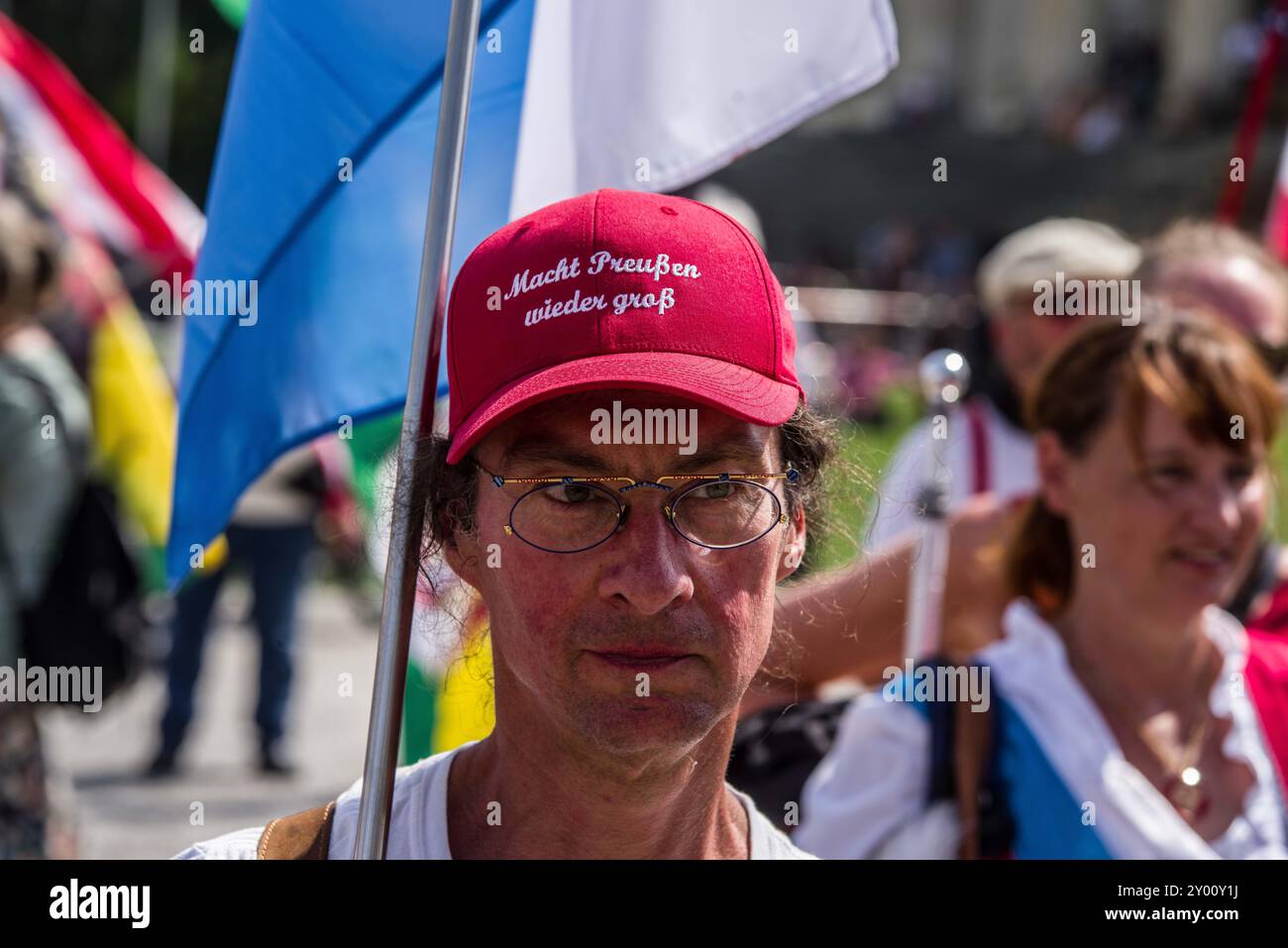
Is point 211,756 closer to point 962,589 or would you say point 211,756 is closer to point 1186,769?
point 962,589

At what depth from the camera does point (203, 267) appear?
242cm

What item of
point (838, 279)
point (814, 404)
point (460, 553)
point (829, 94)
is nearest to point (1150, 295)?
point (829, 94)

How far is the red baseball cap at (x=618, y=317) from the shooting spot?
1.71m

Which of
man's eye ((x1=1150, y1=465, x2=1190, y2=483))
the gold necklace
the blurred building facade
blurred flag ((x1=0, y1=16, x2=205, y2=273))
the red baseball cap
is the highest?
the blurred building facade

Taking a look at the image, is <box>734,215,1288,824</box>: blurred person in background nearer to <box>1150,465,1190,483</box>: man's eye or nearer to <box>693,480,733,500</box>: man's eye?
<box>1150,465,1190,483</box>: man's eye

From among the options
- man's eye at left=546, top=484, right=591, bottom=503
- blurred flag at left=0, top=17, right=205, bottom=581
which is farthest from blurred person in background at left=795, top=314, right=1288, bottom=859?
blurred flag at left=0, top=17, right=205, bottom=581

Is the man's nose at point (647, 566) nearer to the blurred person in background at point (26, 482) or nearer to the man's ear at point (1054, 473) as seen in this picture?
the man's ear at point (1054, 473)

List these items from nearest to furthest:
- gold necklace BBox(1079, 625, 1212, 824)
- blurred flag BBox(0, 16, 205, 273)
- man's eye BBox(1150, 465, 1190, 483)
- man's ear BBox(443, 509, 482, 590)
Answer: man's ear BBox(443, 509, 482, 590) → gold necklace BBox(1079, 625, 1212, 824) → man's eye BBox(1150, 465, 1190, 483) → blurred flag BBox(0, 16, 205, 273)

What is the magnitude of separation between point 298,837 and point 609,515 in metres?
0.48

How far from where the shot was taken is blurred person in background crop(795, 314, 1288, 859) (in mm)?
2789

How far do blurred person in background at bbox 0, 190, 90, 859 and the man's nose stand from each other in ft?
10.0

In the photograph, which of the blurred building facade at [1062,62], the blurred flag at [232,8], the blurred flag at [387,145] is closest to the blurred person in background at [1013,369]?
the blurred flag at [232,8]

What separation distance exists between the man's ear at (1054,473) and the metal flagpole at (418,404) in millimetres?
1610
